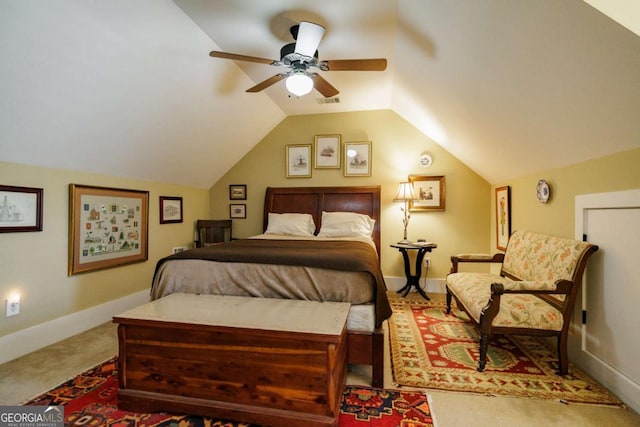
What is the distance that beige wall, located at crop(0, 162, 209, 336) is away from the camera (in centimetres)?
233

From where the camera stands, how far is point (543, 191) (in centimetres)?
273

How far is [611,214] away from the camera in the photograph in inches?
76.6

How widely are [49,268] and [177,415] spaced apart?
1937 millimetres

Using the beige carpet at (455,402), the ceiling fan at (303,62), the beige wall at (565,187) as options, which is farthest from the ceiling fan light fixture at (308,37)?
the beige carpet at (455,402)

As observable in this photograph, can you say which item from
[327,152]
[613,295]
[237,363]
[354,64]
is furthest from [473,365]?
[327,152]

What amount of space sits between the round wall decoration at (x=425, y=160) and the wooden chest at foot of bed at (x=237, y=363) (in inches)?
123

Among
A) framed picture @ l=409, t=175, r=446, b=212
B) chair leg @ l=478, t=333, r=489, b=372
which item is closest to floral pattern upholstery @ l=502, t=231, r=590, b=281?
chair leg @ l=478, t=333, r=489, b=372

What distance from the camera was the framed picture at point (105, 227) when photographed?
282cm

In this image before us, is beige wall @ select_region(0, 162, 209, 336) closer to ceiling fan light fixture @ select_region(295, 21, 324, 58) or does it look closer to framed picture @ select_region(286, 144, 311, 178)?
framed picture @ select_region(286, 144, 311, 178)

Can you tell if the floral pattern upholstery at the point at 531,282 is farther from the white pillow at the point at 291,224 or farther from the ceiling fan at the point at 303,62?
the white pillow at the point at 291,224

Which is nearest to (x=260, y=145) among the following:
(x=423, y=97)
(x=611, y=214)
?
(x=423, y=97)

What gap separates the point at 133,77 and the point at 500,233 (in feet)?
14.2

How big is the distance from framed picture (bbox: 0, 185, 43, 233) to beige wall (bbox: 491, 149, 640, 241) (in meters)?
4.31

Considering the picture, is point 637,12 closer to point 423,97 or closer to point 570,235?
point 570,235
